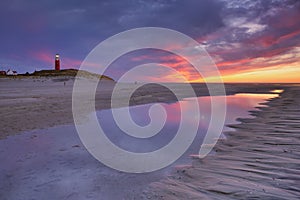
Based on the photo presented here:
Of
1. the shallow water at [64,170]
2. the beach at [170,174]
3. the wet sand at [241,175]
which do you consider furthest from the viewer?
the shallow water at [64,170]

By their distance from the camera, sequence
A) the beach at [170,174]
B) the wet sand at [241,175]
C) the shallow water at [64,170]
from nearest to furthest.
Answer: the wet sand at [241,175] < the beach at [170,174] < the shallow water at [64,170]

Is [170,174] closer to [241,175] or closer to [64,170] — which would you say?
[241,175]

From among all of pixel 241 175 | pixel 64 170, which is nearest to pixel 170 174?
pixel 241 175

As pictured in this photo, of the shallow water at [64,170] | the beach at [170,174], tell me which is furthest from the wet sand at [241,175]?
the shallow water at [64,170]

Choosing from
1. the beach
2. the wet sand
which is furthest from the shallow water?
the wet sand

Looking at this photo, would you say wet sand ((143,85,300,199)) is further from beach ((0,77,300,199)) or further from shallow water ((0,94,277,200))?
shallow water ((0,94,277,200))

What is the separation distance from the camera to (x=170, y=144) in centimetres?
698

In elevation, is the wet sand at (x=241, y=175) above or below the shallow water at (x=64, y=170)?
above

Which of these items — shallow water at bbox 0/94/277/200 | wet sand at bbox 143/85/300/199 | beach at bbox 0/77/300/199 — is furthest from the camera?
shallow water at bbox 0/94/277/200

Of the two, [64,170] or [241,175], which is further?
[64,170]

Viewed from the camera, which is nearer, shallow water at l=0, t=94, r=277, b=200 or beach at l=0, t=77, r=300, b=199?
beach at l=0, t=77, r=300, b=199

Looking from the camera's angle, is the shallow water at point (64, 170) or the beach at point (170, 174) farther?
the shallow water at point (64, 170)

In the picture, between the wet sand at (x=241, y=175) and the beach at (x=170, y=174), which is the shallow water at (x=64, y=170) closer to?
the beach at (x=170, y=174)

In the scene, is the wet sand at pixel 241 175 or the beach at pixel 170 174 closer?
the wet sand at pixel 241 175
